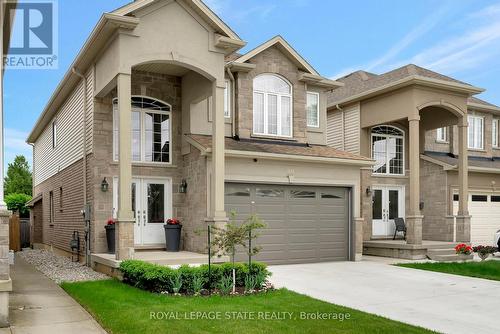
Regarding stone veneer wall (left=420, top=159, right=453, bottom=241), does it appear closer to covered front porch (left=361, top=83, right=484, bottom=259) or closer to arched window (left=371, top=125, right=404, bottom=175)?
covered front porch (left=361, top=83, right=484, bottom=259)

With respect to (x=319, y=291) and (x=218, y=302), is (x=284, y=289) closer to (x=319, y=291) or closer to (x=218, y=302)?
(x=319, y=291)

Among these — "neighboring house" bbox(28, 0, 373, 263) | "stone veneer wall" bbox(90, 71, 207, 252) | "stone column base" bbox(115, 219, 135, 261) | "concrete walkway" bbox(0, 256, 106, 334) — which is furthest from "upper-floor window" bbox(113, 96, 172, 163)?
"concrete walkway" bbox(0, 256, 106, 334)

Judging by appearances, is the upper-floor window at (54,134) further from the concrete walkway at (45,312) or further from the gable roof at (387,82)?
the gable roof at (387,82)

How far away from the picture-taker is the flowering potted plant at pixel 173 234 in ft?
43.9

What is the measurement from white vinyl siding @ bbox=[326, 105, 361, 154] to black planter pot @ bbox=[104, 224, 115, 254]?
32.8 ft

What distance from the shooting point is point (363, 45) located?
2352 cm

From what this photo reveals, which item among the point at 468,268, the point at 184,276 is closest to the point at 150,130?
the point at 184,276

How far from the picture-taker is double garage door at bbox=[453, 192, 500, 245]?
1953 cm

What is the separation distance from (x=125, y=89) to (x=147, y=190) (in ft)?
12.2

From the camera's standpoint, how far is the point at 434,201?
1895 centimetres

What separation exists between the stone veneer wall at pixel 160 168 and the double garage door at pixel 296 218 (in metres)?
0.98

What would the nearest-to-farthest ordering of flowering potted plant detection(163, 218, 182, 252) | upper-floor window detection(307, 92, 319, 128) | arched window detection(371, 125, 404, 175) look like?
flowering potted plant detection(163, 218, 182, 252) < upper-floor window detection(307, 92, 319, 128) < arched window detection(371, 125, 404, 175)


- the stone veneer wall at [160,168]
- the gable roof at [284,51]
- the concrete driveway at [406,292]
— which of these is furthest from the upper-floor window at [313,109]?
the concrete driveway at [406,292]

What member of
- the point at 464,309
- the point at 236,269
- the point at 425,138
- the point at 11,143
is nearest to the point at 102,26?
the point at 236,269
